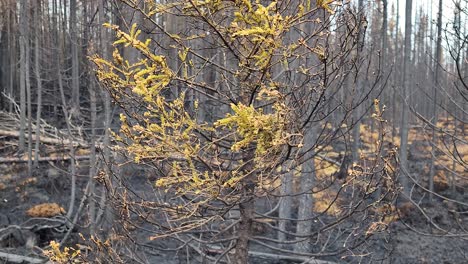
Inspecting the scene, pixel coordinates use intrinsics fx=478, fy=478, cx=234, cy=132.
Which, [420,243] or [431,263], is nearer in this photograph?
[431,263]

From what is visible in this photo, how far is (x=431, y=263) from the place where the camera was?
11500 mm

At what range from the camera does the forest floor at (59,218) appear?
11.3 meters

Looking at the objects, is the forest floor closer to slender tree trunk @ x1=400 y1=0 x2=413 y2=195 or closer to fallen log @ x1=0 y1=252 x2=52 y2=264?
fallen log @ x1=0 y1=252 x2=52 y2=264

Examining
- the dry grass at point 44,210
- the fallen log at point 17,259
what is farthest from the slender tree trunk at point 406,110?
the fallen log at point 17,259

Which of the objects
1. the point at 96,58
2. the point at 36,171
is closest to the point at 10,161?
the point at 36,171

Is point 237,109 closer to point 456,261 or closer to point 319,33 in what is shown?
point 319,33

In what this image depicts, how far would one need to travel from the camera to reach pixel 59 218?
12.5m

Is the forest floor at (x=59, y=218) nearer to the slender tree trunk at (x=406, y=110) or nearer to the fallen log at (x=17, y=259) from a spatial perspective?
the fallen log at (x=17, y=259)

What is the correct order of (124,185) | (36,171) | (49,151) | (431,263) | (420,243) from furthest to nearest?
(49,151), (36,171), (420,243), (431,263), (124,185)

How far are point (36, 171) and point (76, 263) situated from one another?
Result: 43.1 feet

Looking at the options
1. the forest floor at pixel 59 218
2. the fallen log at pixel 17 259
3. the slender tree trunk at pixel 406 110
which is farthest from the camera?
the slender tree trunk at pixel 406 110

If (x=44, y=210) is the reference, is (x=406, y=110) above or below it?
above

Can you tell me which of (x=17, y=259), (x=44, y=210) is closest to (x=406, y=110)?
(x=44, y=210)

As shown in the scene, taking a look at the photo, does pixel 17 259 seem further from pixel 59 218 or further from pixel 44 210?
pixel 44 210
